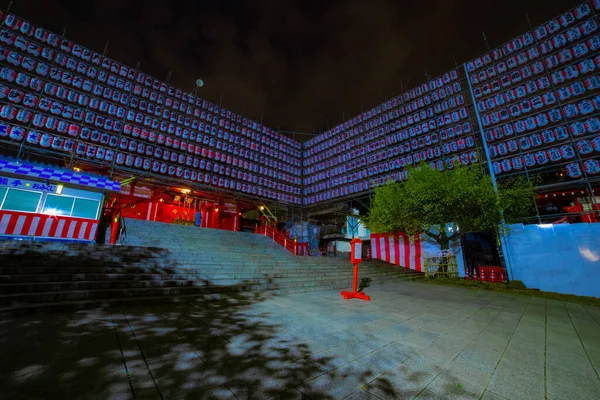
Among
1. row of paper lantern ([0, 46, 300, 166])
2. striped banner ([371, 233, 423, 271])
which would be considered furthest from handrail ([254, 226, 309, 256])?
row of paper lantern ([0, 46, 300, 166])

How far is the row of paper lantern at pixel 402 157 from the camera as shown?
59.7 ft

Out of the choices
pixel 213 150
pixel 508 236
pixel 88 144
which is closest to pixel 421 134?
pixel 508 236

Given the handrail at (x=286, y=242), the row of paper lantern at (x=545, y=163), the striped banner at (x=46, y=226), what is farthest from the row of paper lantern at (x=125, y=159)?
the row of paper lantern at (x=545, y=163)

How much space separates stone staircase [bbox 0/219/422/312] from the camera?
16.8 feet

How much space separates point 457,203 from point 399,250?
5.96 metres

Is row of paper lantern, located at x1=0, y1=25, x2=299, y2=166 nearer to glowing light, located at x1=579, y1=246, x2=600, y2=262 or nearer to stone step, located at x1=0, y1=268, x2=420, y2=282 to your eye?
stone step, located at x1=0, y1=268, x2=420, y2=282

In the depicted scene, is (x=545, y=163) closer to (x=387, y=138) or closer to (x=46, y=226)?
(x=387, y=138)

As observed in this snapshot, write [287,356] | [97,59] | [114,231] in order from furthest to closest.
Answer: [97,59] → [114,231] → [287,356]

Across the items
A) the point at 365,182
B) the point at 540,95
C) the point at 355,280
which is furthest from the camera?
the point at 365,182

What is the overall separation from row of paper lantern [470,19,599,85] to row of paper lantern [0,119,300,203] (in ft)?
72.9

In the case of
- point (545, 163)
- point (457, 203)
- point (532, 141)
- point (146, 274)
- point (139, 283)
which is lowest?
point (139, 283)

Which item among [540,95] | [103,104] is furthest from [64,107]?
[540,95]

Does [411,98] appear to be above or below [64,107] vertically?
above

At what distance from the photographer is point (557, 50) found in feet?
49.9
